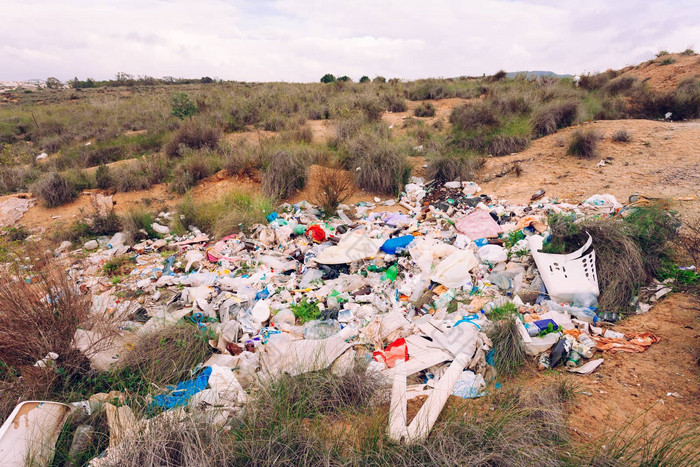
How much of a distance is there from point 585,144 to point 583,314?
18.6 feet

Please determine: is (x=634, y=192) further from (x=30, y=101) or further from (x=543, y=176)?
(x=30, y=101)

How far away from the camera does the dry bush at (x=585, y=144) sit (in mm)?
Answer: 7184

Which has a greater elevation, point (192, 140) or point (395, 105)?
point (395, 105)

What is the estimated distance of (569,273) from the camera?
3.58 meters

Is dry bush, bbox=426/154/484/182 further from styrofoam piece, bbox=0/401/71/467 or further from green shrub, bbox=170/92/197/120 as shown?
green shrub, bbox=170/92/197/120

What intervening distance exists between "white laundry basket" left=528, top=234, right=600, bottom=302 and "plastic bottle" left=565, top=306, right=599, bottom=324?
0.19m

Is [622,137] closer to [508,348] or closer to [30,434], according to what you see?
[508,348]

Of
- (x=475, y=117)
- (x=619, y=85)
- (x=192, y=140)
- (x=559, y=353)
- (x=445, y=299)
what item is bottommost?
(x=445, y=299)

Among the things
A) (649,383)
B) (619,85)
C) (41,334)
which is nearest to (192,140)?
(41,334)

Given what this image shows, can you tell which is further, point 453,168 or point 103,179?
point 103,179

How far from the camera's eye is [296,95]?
15805 mm

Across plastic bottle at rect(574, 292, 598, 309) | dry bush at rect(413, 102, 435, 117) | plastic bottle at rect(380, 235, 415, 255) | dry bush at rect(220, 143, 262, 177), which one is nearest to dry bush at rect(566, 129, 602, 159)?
plastic bottle at rect(574, 292, 598, 309)

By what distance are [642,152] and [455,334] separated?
283 inches

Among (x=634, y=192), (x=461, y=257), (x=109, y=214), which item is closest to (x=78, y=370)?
(x=461, y=257)
